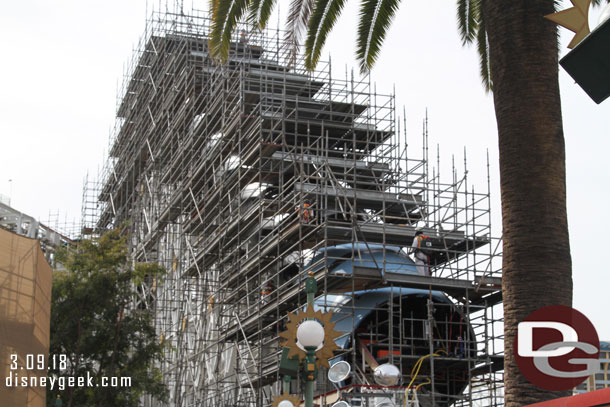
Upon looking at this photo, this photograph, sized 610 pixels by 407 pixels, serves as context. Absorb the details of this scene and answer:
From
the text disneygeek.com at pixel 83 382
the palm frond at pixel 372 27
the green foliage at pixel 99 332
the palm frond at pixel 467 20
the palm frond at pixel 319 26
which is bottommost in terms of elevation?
the text disneygeek.com at pixel 83 382

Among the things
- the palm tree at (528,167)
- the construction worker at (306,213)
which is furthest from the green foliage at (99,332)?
the palm tree at (528,167)

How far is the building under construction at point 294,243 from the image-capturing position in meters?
23.9

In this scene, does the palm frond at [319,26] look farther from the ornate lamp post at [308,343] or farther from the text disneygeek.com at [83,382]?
the text disneygeek.com at [83,382]

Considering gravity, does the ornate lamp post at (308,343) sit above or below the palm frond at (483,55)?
below

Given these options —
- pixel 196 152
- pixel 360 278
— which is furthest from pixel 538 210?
pixel 196 152

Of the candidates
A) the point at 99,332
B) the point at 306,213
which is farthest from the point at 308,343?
the point at 99,332

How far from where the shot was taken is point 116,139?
55750 millimetres

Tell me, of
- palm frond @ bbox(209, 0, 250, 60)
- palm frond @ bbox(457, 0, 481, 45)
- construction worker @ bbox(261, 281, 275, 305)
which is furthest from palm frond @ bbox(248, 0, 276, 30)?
construction worker @ bbox(261, 281, 275, 305)

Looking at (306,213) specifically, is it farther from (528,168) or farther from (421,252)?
(528,168)

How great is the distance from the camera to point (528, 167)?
10.7 meters

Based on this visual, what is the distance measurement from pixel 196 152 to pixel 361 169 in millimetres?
9889

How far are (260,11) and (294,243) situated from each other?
1159 centimetres

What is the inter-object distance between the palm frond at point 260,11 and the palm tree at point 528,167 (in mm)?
4523

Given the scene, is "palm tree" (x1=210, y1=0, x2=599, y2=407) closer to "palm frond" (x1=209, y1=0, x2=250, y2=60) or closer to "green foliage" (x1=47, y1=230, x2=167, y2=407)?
"palm frond" (x1=209, y1=0, x2=250, y2=60)
